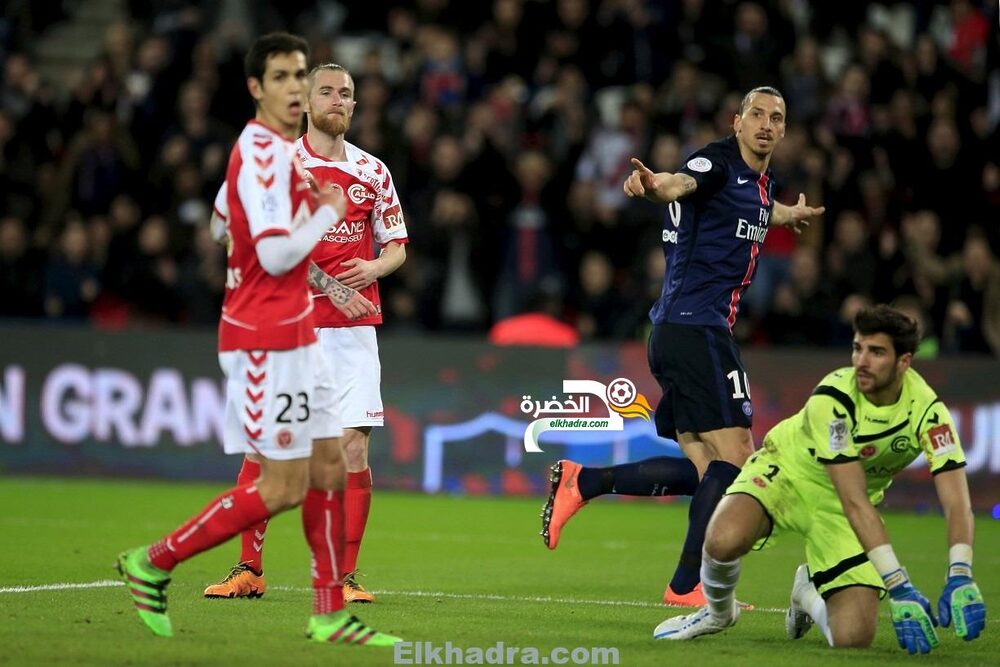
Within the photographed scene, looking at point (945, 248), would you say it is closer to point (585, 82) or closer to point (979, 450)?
point (979, 450)

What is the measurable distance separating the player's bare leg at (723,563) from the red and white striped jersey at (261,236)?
199 centimetres

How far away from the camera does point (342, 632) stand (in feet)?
22.8

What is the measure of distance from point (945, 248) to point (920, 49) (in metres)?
2.70

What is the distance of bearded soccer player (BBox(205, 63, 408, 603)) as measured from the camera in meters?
8.70

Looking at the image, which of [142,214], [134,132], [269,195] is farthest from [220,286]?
[269,195]

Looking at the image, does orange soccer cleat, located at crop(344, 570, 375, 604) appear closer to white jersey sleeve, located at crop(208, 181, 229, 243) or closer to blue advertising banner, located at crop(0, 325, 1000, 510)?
white jersey sleeve, located at crop(208, 181, 229, 243)

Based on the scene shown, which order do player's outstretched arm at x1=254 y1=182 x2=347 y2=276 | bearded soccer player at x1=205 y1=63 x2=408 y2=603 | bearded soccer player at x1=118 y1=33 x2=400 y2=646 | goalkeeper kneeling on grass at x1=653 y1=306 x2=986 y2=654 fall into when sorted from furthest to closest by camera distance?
bearded soccer player at x1=205 y1=63 x2=408 y2=603, goalkeeper kneeling on grass at x1=653 y1=306 x2=986 y2=654, bearded soccer player at x1=118 y1=33 x2=400 y2=646, player's outstretched arm at x1=254 y1=182 x2=347 y2=276

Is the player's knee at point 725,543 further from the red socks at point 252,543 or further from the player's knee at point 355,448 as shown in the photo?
the red socks at point 252,543

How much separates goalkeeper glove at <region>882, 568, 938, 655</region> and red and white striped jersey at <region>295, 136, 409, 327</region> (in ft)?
10.0

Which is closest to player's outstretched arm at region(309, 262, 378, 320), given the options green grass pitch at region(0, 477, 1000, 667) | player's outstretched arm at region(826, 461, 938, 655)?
green grass pitch at region(0, 477, 1000, 667)

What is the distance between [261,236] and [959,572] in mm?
3107

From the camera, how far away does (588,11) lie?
19547mm

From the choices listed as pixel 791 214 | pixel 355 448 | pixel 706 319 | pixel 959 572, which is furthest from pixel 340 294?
pixel 959 572

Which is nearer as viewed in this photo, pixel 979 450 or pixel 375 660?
pixel 375 660
